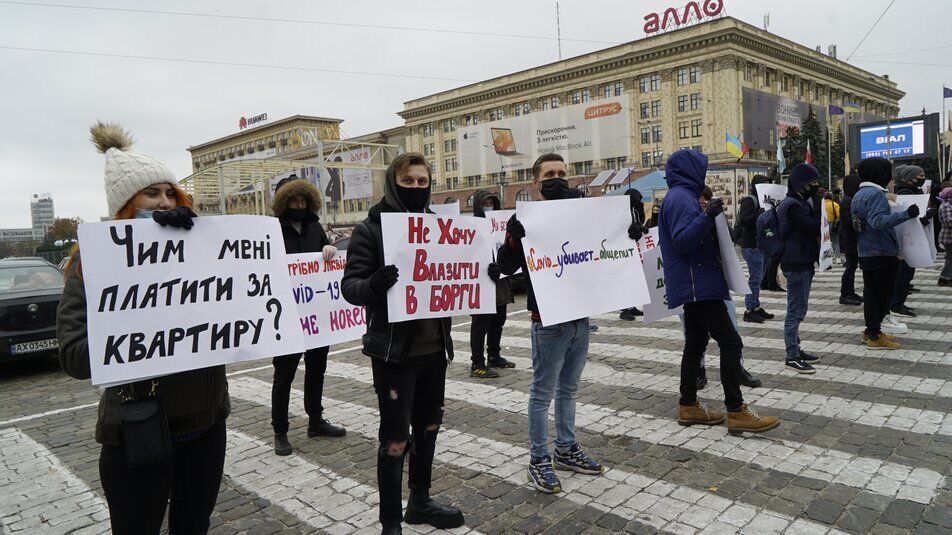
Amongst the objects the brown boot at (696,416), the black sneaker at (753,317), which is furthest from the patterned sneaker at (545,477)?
the black sneaker at (753,317)

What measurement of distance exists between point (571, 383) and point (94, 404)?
600 cm

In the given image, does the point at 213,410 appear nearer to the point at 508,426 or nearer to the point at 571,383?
the point at 571,383

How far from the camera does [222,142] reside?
128875 mm

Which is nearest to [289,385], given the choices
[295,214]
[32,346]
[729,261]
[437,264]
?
[295,214]

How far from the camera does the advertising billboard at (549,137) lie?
5959 centimetres

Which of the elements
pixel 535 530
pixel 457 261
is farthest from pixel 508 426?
pixel 457 261

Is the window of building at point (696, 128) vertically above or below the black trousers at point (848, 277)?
above

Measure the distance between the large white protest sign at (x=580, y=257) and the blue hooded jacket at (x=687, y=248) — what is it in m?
0.46

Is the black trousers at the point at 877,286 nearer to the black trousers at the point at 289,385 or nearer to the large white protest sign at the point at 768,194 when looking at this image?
the large white protest sign at the point at 768,194

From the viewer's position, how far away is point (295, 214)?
527 cm

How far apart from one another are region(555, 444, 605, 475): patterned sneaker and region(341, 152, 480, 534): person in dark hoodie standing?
1.01 meters

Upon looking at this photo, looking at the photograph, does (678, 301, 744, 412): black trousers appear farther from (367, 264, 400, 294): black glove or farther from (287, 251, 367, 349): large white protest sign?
(287, 251, 367, 349): large white protest sign

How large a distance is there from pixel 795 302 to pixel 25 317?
10687 mm

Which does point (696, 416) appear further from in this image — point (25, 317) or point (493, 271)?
point (25, 317)
